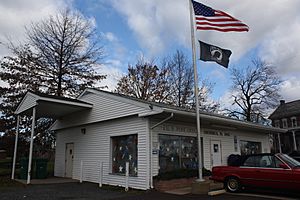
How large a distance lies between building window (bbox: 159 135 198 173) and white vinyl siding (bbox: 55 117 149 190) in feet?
3.09

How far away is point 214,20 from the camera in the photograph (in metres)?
11.7

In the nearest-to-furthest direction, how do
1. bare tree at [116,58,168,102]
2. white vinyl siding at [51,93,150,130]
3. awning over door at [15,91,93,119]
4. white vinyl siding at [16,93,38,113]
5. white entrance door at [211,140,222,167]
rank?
white vinyl siding at [51,93,150,130] → awning over door at [15,91,93,119] → white vinyl siding at [16,93,38,113] → white entrance door at [211,140,222,167] → bare tree at [116,58,168,102]

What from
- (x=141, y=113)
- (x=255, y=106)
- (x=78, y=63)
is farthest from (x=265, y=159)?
(x=255, y=106)

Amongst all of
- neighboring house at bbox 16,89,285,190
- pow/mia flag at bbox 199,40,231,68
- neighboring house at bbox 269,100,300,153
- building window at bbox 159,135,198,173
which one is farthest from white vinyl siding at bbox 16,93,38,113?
neighboring house at bbox 269,100,300,153

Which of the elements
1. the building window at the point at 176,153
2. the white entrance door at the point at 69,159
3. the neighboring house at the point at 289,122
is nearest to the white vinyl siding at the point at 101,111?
the white entrance door at the point at 69,159

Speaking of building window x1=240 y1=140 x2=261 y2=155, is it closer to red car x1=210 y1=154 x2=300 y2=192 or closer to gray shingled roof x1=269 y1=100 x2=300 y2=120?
red car x1=210 y1=154 x2=300 y2=192

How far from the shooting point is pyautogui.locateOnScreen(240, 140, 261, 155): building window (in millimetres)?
19016

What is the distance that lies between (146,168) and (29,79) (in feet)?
58.2

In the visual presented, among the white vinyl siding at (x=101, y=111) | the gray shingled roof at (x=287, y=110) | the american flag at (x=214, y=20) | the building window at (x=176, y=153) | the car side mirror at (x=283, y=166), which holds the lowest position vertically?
the car side mirror at (x=283, y=166)

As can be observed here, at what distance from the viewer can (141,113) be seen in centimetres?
1255

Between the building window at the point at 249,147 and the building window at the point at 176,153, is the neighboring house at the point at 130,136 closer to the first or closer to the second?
the building window at the point at 176,153

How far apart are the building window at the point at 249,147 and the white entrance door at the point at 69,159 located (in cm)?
1114

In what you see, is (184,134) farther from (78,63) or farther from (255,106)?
(255,106)

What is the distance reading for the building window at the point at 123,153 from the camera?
13305 mm
